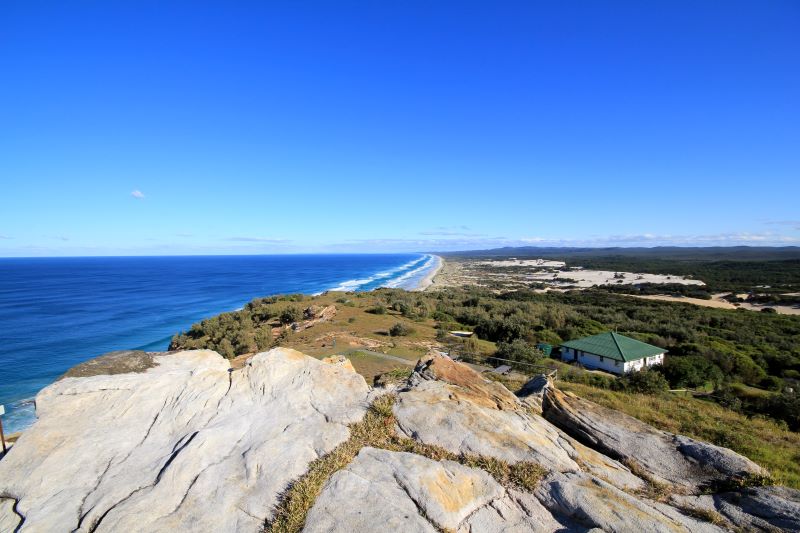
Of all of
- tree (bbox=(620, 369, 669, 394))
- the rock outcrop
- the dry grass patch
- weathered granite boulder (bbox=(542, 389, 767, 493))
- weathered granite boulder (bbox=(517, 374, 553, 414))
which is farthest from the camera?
tree (bbox=(620, 369, 669, 394))

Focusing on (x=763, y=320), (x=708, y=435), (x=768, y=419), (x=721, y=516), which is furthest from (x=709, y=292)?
(x=721, y=516)

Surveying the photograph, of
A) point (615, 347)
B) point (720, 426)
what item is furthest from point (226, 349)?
point (615, 347)

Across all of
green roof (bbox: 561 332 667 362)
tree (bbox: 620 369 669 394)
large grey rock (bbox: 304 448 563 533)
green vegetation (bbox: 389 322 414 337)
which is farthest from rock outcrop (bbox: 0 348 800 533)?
green vegetation (bbox: 389 322 414 337)

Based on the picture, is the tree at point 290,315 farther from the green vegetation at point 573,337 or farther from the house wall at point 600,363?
the house wall at point 600,363

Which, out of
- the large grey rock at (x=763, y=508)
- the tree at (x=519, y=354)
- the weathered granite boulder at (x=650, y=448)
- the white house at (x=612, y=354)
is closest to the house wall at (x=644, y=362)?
the white house at (x=612, y=354)

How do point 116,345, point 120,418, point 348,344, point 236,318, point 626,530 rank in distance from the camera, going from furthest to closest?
point 116,345 → point 236,318 → point 348,344 → point 120,418 → point 626,530

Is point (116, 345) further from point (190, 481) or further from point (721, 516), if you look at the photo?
point (721, 516)

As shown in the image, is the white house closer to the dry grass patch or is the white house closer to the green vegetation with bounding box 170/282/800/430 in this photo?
the green vegetation with bounding box 170/282/800/430
